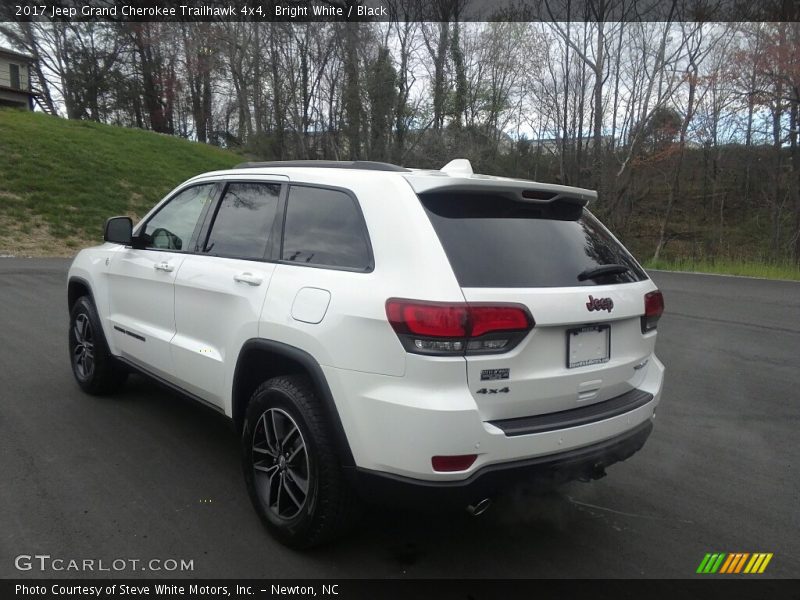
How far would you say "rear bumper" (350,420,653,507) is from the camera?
2586 millimetres

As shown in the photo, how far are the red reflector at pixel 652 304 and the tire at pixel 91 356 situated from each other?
379cm

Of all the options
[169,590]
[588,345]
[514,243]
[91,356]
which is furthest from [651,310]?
[91,356]

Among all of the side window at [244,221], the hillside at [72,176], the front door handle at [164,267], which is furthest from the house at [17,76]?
the side window at [244,221]

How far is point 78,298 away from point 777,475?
563 centimetres

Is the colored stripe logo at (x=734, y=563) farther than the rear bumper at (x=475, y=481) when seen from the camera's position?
Yes

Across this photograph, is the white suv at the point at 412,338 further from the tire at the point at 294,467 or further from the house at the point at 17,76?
the house at the point at 17,76

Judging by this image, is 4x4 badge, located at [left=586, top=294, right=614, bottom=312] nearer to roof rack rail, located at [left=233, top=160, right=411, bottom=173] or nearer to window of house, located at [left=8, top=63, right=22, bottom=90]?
roof rack rail, located at [left=233, top=160, right=411, bottom=173]

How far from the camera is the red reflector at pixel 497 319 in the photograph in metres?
2.56

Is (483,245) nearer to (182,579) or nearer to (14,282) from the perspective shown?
(182,579)

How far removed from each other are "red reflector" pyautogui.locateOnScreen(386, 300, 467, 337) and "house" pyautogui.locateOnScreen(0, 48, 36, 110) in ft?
139

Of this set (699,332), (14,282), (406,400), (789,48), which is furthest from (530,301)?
(789,48)

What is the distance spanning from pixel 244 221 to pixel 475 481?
2089mm

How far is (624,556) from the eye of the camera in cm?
310

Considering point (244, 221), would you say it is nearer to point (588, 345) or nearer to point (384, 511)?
point (384, 511)
